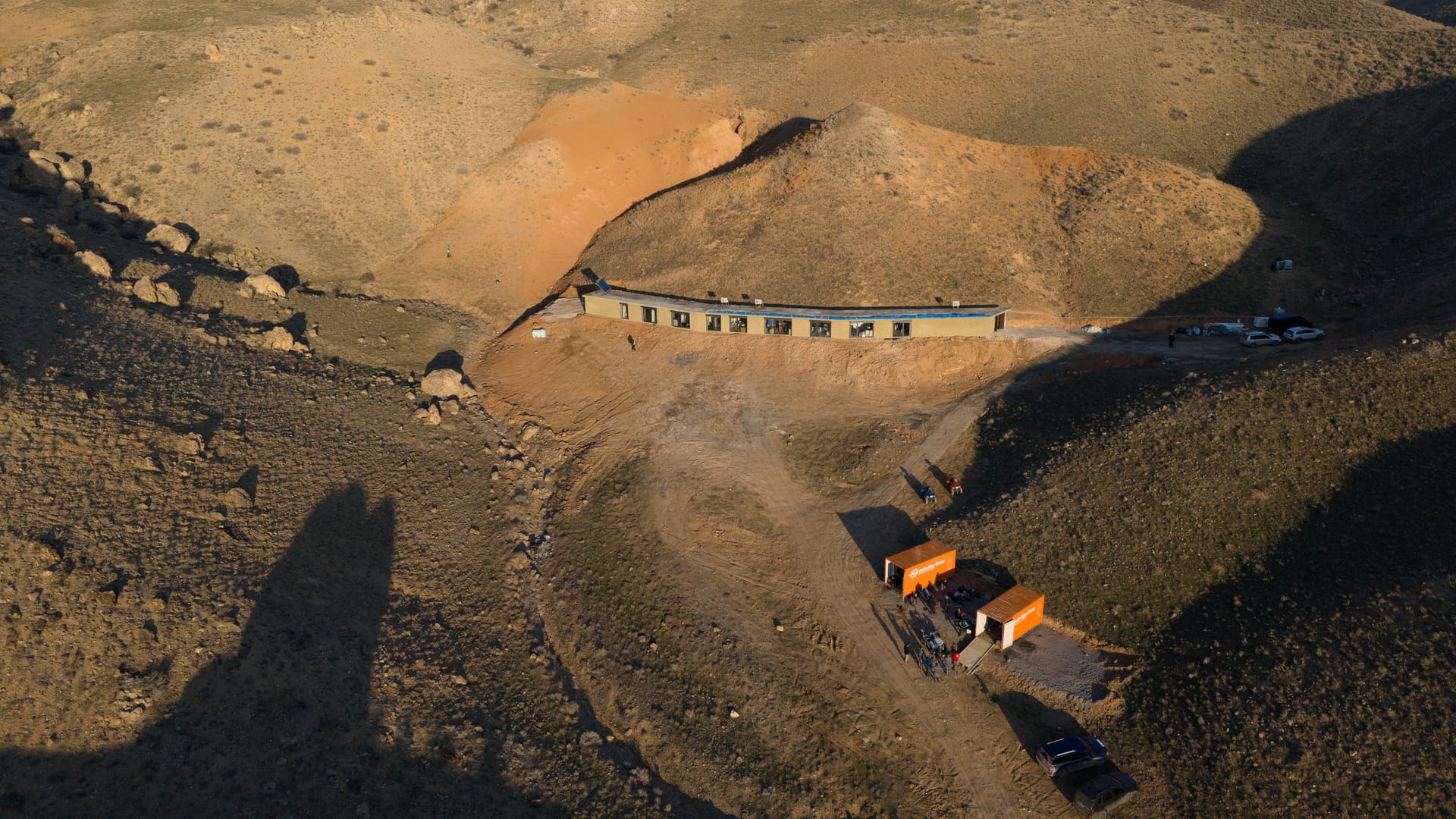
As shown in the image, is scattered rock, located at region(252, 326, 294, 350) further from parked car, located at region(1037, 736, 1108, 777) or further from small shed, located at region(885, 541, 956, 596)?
parked car, located at region(1037, 736, 1108, 777)

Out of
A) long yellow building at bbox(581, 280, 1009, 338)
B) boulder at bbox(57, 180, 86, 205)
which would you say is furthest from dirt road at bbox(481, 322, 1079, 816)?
boulder at bbox(57, 180, 86, 205)

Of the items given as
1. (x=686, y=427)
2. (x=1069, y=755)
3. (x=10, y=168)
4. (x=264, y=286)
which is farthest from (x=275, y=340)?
(x=1069, y=755)

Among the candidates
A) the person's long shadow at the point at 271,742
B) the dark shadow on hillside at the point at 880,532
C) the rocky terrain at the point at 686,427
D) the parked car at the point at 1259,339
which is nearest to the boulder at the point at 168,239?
the rocky terrain at the point at 686,427

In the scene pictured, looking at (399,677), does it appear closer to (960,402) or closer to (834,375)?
(834,375)

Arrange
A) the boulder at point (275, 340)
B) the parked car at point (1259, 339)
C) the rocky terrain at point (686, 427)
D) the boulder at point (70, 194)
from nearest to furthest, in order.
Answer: the rocky terrain at point (686, 427) < the boulder at point (275, 340) < the parked car at point (1259, 339) < the boulder at point (70, 194)

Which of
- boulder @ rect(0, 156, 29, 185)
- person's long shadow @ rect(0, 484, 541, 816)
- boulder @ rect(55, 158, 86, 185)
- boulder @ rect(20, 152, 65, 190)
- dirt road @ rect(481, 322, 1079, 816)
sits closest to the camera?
person's long shadow @ rect(0, 484, 541, 816)

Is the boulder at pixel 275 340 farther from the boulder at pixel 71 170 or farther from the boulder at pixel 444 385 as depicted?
the boulder at pixel 71 170
